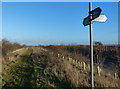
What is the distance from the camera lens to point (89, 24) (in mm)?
4902

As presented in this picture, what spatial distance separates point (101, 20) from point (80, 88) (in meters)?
3.23

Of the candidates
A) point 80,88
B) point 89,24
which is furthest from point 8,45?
point 89,24

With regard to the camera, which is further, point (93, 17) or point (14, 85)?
point (14, 85)

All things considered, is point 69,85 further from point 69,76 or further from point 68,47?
point 68,47

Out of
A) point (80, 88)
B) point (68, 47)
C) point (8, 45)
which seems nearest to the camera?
point (80, 88)

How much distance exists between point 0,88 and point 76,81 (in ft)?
8.51

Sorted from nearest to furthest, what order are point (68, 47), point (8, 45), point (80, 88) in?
point (80, 88)
point (8, 45)
point (68, 47)

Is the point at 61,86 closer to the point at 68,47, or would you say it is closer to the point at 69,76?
the point at 69,76

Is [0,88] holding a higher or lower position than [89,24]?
lower

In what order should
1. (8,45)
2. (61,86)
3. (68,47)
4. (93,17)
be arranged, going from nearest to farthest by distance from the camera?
(93,17) → (61,86) → (8,45) → (68,47)

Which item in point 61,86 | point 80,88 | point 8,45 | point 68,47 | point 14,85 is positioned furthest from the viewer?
point 68,47

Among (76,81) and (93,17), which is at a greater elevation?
(93,17)

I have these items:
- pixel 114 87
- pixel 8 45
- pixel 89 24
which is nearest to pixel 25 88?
pixel 114 87

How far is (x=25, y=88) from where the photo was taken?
8.10 m
